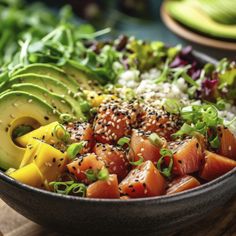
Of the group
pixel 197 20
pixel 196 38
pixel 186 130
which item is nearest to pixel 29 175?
pixel 186 130

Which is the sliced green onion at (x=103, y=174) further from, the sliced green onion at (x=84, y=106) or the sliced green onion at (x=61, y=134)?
the sliced green onion at (x=84, y=106)

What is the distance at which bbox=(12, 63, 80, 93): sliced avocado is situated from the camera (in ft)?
7.68

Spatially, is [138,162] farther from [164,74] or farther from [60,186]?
[164,74]

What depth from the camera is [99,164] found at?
189cm

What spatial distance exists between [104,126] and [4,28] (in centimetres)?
183

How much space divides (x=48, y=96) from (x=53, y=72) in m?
0.20

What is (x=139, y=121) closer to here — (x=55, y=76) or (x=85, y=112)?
(x=85, y=112)

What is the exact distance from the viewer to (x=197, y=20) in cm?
351

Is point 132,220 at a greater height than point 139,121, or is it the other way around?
point 139,121

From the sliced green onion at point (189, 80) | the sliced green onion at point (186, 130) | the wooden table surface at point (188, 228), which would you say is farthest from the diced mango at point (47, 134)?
the sliced green onion at point (189, 80)

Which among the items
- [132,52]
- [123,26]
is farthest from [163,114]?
[123,26]

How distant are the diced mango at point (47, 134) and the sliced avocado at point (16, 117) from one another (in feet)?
0.16

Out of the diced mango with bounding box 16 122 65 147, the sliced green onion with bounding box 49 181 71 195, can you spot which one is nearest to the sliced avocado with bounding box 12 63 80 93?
the diced mango with bounding box 16 122 65 147

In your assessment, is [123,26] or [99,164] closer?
[99,164]
